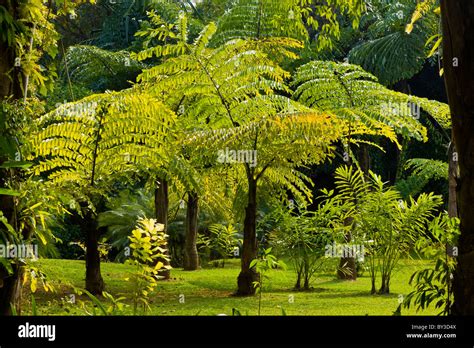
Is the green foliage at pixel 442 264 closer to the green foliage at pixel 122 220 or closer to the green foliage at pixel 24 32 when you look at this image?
the green foliage at pixel 24 32

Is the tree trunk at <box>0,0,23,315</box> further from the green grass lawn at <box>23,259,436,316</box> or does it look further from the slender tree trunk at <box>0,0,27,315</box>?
the green grass lawn at <box>23,259,436,316</box>

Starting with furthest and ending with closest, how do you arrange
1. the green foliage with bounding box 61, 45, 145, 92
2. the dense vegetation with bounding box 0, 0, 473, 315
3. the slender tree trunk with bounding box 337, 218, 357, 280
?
the green foliage with bounding box 61, 45, 145, 92
the slender tree trunk with bounding box 337, 218, 357, 280
the dense vegetation with bounding box 0, 0, 473, 315

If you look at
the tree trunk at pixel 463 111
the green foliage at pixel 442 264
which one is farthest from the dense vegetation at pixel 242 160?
the tree trunk at pixel 463 111

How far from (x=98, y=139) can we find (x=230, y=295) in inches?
48.0

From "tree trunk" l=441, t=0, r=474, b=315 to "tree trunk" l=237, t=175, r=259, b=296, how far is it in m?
2.73

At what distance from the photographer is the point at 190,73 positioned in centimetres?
461

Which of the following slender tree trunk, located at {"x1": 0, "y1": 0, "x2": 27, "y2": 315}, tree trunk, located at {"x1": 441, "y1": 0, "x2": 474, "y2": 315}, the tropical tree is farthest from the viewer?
the tropical tree

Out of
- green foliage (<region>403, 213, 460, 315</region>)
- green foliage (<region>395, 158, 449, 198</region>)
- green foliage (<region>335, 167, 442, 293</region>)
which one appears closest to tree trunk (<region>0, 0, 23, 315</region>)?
green foliage (<region>403, 213, 460, 315</region>)

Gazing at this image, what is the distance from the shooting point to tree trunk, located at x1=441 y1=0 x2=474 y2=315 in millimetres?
1443

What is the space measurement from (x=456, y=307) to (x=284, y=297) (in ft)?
8.26

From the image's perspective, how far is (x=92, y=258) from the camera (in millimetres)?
4004
